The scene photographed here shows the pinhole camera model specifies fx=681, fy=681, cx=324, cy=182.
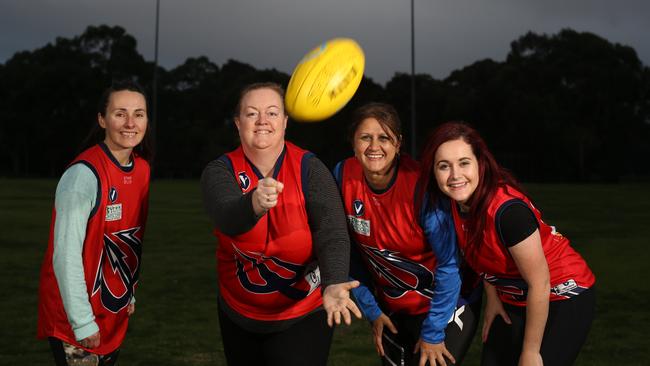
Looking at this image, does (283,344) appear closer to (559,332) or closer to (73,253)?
(73,253)

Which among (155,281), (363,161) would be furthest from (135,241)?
(155,281)

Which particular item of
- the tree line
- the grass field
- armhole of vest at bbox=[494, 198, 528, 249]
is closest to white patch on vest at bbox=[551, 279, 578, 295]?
armhole of vest at bbox=[494, 198, 528, 249]

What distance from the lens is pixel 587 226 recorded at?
17.9 m

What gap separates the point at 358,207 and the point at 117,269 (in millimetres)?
1521

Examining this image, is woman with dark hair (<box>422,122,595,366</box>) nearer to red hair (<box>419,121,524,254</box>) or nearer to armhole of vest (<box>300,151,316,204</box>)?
red hair (<box>419,121,524,254</box>)

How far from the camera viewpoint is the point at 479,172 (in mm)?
3811

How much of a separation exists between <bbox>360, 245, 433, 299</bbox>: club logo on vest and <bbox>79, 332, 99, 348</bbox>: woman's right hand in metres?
1.70

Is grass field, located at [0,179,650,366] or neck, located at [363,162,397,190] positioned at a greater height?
neck, located at [363,162,397,190]

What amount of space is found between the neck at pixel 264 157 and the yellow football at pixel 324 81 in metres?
0.23

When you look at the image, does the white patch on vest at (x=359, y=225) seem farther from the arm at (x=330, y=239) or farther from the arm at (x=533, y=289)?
the arm at (x=533, y=289)

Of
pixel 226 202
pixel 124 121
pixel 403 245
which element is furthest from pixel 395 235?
pixel 124 121

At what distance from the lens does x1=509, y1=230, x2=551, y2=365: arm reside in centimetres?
363

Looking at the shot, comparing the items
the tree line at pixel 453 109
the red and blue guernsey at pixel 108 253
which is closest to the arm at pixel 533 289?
the red and blue guernsey at pixel 108 253

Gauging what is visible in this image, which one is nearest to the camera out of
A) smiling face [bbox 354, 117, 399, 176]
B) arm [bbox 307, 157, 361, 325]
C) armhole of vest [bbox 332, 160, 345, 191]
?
arm [bbox 307, 157, 361, 325]
